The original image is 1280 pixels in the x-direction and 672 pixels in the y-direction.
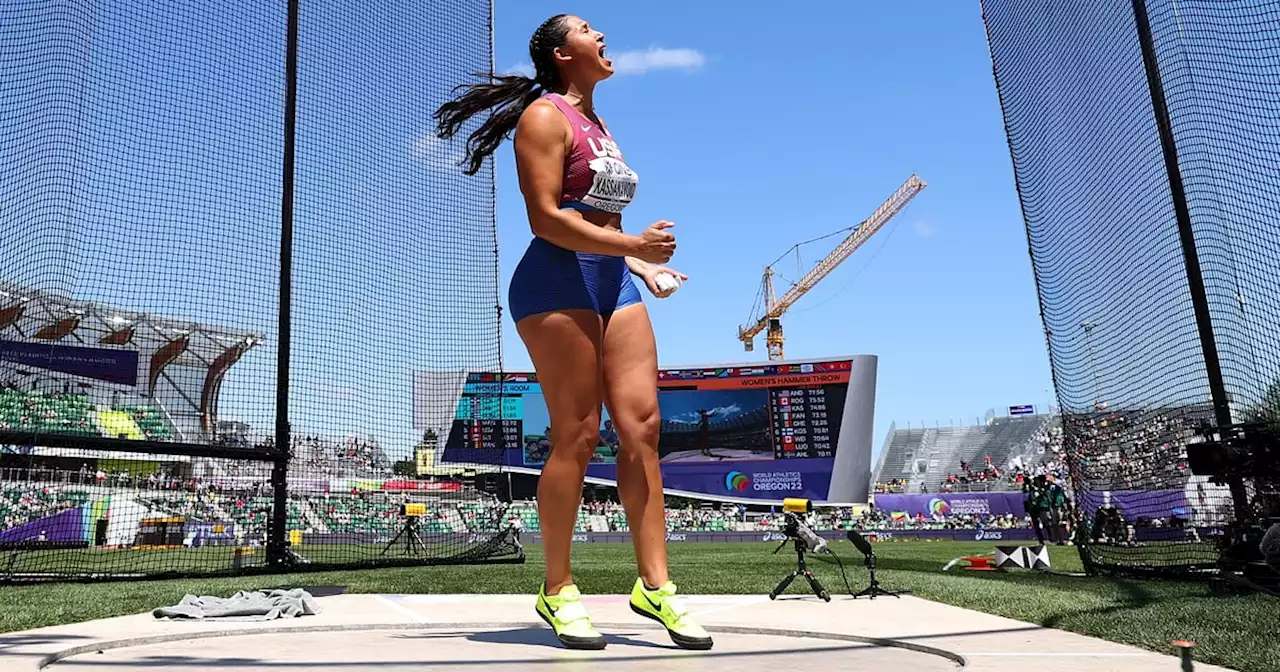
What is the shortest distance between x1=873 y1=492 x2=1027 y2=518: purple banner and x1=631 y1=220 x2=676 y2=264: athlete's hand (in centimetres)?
4038

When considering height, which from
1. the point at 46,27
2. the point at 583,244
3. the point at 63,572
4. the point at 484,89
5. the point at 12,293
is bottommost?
the point at 63,572

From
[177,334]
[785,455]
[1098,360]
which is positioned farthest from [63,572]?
[785,455]

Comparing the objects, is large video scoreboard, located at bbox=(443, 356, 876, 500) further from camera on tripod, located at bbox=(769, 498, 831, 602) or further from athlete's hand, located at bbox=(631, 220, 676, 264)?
athlete's hand, located at bbox=(631, 220, 676, 264)

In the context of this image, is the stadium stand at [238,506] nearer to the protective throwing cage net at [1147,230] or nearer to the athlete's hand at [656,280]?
the protective throwing cage net at [1147,230]

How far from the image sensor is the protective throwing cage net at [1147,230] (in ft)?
20.4

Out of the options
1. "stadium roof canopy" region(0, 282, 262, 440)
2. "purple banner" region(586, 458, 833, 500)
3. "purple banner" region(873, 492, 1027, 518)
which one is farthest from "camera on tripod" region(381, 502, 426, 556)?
"purple banner" region(873, 492, 1027, 518)

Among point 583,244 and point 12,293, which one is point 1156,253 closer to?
point 583,244

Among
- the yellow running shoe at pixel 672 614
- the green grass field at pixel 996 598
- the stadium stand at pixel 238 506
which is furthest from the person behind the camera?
the stadium stand at pixel 238 506

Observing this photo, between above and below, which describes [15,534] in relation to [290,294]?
below

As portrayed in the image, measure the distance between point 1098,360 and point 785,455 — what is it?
3431 centimetres

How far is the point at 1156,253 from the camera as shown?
268 inches

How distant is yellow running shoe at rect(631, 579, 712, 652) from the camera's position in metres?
2.58

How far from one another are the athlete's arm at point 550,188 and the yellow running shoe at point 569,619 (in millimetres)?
1148

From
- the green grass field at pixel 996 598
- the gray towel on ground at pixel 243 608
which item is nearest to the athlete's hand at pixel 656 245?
the green grass field at pixel 996 598
